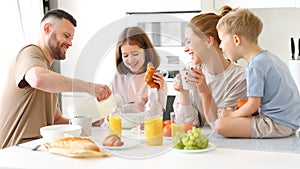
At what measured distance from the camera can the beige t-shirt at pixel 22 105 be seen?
2.45m

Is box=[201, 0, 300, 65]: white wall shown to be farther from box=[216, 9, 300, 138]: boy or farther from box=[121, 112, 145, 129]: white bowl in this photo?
box=[121, 112, 145, 129]: white bowl

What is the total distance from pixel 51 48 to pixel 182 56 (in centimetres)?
91

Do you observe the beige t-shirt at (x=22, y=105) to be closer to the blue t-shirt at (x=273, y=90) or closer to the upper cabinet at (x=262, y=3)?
the blue t-shirt at (x=273, y=90)

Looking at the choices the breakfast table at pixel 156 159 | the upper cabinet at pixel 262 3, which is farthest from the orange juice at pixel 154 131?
the upper cabinet at pixel 262 3

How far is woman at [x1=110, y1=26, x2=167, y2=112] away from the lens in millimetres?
1859

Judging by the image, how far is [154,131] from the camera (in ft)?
6.21

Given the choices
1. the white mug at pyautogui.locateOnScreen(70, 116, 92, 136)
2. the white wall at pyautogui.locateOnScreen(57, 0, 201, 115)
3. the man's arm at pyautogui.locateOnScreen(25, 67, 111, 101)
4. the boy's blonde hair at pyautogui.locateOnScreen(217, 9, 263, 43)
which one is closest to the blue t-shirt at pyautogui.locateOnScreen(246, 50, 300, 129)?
the boy's blonde hair at pyautogui.locateOnScreen(217, 9, 263, 43)

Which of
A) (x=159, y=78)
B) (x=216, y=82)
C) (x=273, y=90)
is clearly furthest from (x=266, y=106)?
(x=159, y=78)

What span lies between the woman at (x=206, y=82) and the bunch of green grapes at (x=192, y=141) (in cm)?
11

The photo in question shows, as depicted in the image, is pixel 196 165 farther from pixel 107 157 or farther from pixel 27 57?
pixel 27 57

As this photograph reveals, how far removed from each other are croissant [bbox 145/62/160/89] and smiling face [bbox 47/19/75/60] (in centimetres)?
83

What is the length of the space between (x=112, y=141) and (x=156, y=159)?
0.19m

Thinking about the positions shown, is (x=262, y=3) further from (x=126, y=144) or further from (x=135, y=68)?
(x=126, y=144)

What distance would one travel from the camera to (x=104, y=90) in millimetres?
2006
